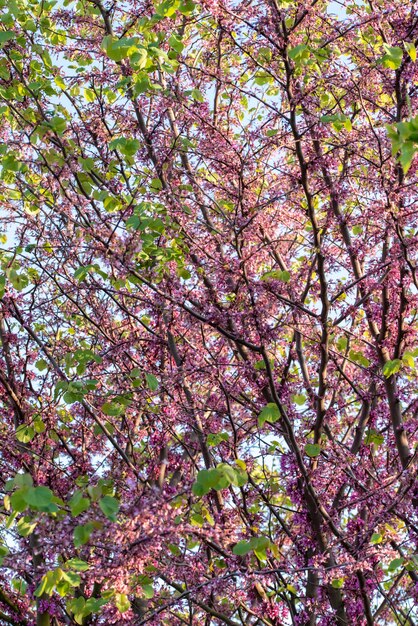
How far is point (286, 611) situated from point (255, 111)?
6.15 m

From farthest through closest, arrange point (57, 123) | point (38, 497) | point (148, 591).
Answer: point (57, 123)
point (148, 591)
point (38, 497)

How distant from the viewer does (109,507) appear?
14.9ft

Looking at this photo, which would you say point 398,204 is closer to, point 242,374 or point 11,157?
point 242,374

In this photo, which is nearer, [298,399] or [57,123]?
[57,123]

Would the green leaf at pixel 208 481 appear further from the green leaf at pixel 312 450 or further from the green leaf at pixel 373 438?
the green leaf at pixel 373 438

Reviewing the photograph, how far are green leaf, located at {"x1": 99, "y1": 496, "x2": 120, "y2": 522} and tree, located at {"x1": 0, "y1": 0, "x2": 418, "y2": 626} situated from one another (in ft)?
3.05

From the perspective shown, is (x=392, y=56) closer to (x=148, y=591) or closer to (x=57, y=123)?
(x=57, y=123)

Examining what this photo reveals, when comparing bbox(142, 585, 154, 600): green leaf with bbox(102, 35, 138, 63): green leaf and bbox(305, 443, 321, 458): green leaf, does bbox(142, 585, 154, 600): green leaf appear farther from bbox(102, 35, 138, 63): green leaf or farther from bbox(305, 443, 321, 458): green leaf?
bbox(102, 35, 138, 63): green leaf

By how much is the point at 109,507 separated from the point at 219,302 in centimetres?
306

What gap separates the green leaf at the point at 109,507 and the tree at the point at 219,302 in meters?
0.93

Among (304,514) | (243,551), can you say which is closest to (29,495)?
(243,551)

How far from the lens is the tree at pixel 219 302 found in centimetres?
668

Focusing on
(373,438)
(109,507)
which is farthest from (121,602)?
(373,438)

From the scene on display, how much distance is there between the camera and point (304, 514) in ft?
24.4
